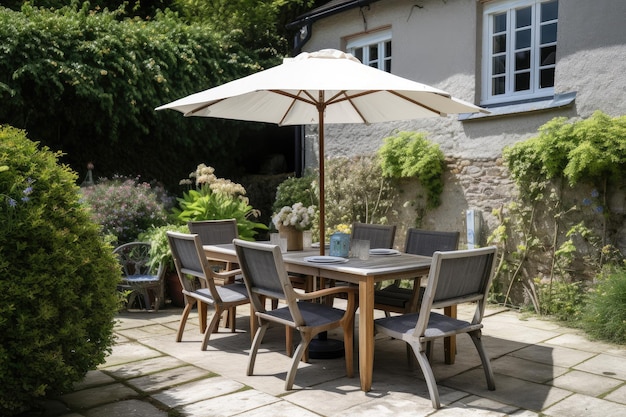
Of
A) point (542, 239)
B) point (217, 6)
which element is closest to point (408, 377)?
point (542, 239)

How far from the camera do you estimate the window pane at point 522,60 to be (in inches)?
294

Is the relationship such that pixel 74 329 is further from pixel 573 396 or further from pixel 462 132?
pixel 462 132

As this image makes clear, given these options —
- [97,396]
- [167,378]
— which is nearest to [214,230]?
[167,378]

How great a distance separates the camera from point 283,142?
1230 centimetres

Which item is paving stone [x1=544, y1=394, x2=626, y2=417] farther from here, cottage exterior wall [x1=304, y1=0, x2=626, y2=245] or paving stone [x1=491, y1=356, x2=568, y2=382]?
cottage exterior wall [x1=304, y1=0, x2=626, y2=245]

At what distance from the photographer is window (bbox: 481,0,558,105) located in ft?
23.7

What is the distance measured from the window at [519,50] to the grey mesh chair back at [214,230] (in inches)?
148

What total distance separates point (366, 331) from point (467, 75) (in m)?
4.86

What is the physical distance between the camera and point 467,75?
7844mm

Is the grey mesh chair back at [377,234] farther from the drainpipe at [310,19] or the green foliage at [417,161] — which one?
the drainpipe at [310,19]

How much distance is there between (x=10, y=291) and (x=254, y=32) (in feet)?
29.0

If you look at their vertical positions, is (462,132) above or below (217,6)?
below

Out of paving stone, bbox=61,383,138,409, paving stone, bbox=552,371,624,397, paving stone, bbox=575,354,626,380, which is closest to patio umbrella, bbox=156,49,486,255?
paving stone, bbox=61,383,138,409

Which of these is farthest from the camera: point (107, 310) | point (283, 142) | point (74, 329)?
point (283, 142)
